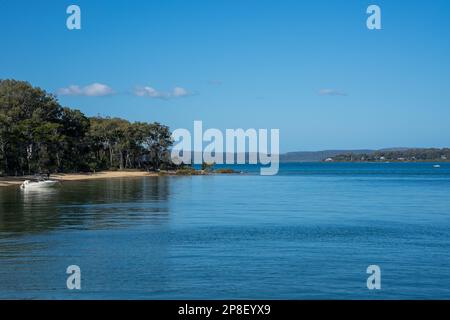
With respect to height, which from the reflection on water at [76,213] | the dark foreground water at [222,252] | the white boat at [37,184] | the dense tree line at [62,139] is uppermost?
the dense tree line at [62,139]

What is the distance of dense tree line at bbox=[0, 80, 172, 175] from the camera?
113062 millimetres

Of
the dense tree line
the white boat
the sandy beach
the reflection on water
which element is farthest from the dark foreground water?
the dense tree line

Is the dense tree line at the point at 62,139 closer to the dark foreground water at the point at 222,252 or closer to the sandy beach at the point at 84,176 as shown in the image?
the sandy beach at the point at 84,176

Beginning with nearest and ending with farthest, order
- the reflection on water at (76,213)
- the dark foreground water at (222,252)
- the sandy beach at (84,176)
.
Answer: the dark foreground water at (222,252) → the reflection on water at (76,213) → the sandy beach at (84,176)

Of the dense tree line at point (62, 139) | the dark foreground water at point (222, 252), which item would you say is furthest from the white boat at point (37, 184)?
the dark foreground water at point (222, 252)

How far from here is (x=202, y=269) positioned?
24.7 m

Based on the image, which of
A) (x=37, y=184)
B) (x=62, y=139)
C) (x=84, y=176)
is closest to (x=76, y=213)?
(x=37, y=184)

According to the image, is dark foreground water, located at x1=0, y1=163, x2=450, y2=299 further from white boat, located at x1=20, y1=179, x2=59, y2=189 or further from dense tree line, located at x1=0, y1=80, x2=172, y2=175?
dense tree line, located at x1=0, y1=80, x2=172, y2=175

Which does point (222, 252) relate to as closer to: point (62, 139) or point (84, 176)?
point (62, 139)

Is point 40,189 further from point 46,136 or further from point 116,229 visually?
point 116,229

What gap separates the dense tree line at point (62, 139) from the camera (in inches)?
4451

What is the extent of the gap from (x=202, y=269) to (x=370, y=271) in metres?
6.70

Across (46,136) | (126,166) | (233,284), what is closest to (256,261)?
(233,284)
